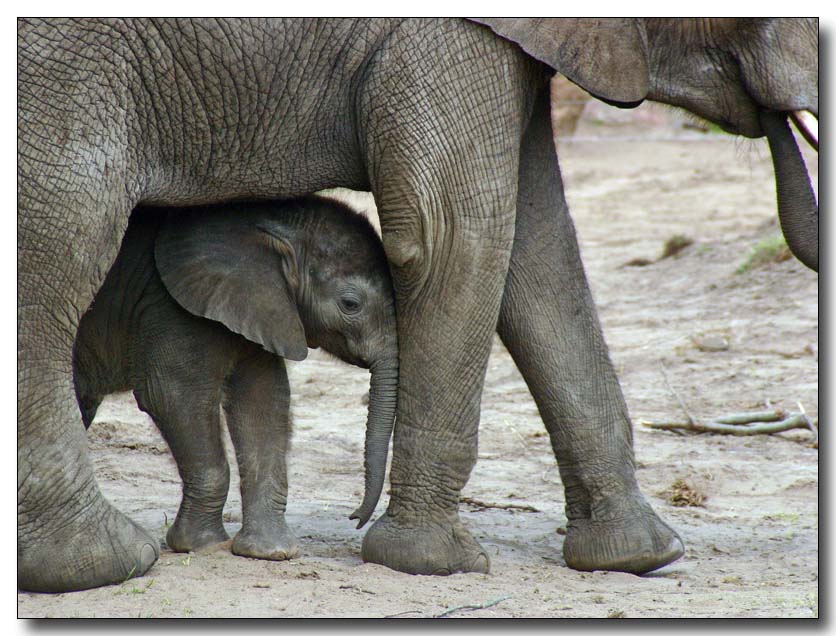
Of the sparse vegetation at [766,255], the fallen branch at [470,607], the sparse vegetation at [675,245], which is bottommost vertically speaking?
the fallen branch at [470,607]

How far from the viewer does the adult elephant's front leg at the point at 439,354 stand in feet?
15.3

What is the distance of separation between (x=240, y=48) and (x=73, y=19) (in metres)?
0.51

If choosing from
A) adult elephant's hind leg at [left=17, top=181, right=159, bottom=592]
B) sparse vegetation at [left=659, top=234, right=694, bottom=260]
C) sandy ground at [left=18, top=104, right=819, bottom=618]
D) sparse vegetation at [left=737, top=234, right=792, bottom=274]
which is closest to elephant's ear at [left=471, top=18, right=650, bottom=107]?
sandy ground at [left=18, top=104, right=819, bottom=618]

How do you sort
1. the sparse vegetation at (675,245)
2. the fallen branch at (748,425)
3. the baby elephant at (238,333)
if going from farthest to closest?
1. the sparse vegetation at (675,245)
2. the fallen branch at (748,425)
3. the baby elephant at (238,333)

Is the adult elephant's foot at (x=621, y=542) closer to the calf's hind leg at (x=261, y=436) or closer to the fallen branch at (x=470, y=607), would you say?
the fallen branch at (x=470, y=607)

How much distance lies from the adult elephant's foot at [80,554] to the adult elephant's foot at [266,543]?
47 cm

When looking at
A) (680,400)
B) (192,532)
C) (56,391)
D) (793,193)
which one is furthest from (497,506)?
(56,391)

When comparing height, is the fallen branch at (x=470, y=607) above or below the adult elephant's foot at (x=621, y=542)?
below

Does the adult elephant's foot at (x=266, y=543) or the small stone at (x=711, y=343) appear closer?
the adult elephant's foot at (x=266, y=543)

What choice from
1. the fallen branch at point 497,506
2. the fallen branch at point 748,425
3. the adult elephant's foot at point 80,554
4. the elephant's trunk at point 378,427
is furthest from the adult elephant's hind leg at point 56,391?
the fallen branch at point 748,425

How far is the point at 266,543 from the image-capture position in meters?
4.92

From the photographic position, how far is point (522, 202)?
5.29 meters

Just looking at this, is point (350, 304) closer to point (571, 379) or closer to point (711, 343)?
point (571, 379)

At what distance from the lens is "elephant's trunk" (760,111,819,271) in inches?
196
